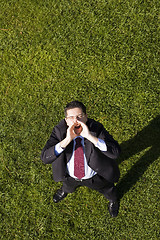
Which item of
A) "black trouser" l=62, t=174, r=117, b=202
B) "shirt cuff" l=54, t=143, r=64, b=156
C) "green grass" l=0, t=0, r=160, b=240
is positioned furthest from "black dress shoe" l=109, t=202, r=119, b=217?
"shirt cuff" l=54, t=143, r=64, b=156

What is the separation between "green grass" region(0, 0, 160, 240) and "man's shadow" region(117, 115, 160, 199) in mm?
19

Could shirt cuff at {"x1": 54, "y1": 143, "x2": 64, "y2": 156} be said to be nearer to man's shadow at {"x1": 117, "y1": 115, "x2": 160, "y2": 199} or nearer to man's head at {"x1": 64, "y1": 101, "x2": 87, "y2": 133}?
man's head at {"x1": 64, "y1": 101, "x2": 87, "y2": 133}

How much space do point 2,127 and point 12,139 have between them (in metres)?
0.36

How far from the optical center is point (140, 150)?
495 centimetres

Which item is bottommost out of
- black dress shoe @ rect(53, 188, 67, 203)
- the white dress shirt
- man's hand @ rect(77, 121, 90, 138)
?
black dress shoe @ rect(53, 188, 67, 203)

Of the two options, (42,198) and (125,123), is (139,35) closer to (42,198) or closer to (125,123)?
(125,123)

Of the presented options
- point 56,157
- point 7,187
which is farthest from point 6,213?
point 56,157

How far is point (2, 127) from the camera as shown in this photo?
5445 millimetres

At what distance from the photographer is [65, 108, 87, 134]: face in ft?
10.3

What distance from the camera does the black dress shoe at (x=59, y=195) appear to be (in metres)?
4.79

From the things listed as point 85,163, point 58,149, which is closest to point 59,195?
point 85,163

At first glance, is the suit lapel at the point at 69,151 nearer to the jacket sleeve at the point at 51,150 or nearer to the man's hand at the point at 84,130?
the jacket sleeve at the point at 51,150

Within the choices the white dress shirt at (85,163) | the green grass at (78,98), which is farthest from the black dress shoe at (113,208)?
the white dress shirt at (85,163)

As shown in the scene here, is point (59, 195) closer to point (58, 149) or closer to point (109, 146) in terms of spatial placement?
point (58, 149)
